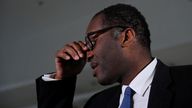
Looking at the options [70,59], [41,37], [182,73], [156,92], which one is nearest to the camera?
[156,92]

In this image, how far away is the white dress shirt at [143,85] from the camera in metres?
1.25

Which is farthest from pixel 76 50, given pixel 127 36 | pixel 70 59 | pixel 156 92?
pixel 156 92

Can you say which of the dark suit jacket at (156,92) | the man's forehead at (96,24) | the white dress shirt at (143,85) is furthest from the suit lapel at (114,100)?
the man's forehead at (96,24)

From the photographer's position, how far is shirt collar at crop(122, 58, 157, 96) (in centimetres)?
127

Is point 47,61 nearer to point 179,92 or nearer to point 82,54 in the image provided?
point 82,54

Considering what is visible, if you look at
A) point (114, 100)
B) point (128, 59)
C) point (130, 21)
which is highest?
point (130, 21)

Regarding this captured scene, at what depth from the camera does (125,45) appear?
1.29 m

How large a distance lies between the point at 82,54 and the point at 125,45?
153mm

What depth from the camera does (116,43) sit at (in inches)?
50.9

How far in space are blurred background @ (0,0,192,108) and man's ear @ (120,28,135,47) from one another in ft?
1.00

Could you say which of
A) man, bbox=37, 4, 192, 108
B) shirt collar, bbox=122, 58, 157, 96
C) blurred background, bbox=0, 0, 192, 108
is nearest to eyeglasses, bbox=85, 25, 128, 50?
man, bbox=37, 4, 192, 108

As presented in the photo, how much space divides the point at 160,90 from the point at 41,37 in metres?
0.81

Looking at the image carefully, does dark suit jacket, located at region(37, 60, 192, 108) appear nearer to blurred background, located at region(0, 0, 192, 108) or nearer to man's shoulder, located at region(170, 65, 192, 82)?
man's shoulder, located at region(170, 65, 192, 82)

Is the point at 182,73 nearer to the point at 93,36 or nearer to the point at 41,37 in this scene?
the point at 93,36
